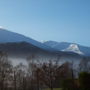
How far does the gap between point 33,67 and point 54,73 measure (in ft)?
18.4

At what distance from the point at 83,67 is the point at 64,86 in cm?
3866

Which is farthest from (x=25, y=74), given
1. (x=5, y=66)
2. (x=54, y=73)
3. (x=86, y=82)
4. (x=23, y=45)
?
(x=23, y=45)

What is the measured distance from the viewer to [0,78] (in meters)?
46.9

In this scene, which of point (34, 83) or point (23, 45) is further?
point (23, 45)

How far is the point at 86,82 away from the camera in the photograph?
96.8 feet

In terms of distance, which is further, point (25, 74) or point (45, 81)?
point (25, 74)

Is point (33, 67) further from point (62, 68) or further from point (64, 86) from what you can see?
point (64, 86)

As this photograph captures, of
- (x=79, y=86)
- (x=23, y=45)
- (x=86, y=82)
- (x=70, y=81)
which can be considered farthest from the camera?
(x=23, y=45)

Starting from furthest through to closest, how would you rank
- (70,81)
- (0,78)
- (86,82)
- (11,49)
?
(11,49), (0,78), (70,81), (86,82)

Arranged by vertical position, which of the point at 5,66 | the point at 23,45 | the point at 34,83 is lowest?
the point at 34,83

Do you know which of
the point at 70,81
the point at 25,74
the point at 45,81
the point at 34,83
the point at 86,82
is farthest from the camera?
→ the point at 25,74

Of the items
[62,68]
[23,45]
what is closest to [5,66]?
[62,68]

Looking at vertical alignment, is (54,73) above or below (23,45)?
below

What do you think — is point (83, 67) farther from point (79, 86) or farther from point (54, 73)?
point (79, 86)
